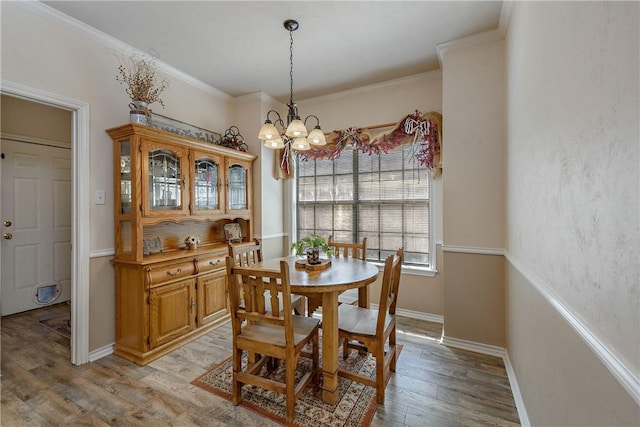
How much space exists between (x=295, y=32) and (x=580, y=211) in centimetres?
250

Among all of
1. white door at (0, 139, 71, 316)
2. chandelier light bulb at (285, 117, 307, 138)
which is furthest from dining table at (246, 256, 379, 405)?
white door at (0, 139, 71, 316)

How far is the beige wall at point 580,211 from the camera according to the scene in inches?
27.6

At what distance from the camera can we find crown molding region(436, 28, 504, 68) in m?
2.50

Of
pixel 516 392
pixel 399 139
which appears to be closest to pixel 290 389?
pixel 516 392

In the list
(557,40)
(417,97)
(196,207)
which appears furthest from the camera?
(417,97)

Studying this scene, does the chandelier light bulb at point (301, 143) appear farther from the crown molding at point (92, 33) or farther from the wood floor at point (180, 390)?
the wood floor at point (180, 390)

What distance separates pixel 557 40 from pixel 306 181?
3.26 meters

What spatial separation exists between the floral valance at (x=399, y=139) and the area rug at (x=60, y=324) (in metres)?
3.35

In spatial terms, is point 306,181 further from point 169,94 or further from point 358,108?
point 169,94

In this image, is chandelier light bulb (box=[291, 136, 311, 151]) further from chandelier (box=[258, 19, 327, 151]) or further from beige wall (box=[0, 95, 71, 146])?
beige wall (box=[0, 95, 71, 146])

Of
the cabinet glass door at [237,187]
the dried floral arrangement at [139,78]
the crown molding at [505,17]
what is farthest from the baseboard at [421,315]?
the dried floral arrangement at [139,78]

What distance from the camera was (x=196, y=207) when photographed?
122 inches

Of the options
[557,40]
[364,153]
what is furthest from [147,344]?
[557,40]

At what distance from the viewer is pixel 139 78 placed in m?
2.72
